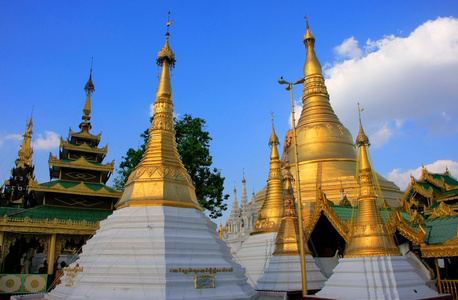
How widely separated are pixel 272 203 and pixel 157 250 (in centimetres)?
972

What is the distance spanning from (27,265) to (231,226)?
14.5m

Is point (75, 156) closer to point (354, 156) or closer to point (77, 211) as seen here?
point (77, 211)

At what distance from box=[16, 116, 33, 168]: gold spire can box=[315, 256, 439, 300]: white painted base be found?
36.6 metres

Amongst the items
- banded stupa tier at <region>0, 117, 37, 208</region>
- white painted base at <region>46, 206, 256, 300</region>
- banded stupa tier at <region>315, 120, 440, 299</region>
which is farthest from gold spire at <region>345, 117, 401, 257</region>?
banded stupa tier at <region>0, 117, 37, 208</region>

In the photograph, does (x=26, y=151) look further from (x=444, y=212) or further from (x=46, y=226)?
(x=444, y=212)

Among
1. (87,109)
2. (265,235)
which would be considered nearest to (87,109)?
(87,109)

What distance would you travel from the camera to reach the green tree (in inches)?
885

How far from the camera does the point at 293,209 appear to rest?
15.5m

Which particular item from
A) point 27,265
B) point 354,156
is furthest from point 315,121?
point 27,265

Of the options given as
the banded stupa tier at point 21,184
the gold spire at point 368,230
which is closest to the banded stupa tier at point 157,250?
the gold spire at point 368,230

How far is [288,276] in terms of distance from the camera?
13.7m

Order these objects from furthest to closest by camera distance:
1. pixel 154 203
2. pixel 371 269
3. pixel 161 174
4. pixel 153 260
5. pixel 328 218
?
pixel 328 218
pixel 161 174
pixel 154 203
pixel 371 269
pixel 153 260

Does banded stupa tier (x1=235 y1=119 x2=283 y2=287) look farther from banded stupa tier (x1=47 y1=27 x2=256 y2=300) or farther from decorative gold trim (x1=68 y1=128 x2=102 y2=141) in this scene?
decorative gold trim (x1=68 y1=128 x2=102 y2=141)

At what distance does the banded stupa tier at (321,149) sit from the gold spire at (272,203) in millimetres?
1593
